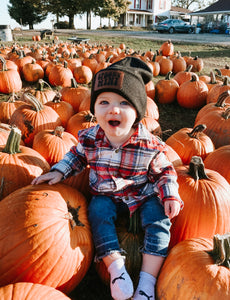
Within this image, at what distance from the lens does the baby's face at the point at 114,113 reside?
6.13 feet

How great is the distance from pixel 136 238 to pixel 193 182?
71 centimetres

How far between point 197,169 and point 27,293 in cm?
161

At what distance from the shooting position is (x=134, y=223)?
204 centimetres

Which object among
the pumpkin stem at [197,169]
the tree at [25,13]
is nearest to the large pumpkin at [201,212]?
the pumpkin stem at [197,169]

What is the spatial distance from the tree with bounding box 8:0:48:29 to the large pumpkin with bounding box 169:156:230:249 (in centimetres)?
5085

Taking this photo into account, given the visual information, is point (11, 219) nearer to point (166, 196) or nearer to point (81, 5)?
point (166, 196)

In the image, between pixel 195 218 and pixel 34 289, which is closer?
pixel 34 289

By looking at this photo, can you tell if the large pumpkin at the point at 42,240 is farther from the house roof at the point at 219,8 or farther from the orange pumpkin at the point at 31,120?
the house roof at the point at 219,8

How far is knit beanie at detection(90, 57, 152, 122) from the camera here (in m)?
1.88

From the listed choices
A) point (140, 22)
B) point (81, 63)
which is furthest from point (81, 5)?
point (81, 63)

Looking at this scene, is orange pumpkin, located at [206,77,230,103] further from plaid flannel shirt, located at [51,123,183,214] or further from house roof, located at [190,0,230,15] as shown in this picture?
house roof, located at [190,0,230,15]

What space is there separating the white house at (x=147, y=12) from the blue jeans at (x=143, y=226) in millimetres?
64001

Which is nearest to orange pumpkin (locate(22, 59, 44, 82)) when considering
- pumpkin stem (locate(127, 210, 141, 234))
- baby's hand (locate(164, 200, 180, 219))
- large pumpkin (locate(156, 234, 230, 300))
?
pumpkin stem (locate(127, 210, 141, 234))

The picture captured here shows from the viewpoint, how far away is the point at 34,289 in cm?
141
